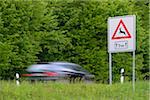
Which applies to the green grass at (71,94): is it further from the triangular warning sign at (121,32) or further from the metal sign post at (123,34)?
the triangular warning sign at (121,32)

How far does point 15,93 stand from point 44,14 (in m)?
27.4

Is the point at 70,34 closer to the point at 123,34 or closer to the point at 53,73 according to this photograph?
the point at 53,73

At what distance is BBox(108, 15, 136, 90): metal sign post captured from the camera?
11.6 m

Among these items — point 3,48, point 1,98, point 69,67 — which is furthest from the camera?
point 3,48

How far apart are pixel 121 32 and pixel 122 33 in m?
0.04

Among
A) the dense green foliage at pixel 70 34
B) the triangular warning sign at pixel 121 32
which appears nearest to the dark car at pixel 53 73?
the triangular warning sign at pixel 121 32

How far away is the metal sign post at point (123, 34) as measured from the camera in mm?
11562

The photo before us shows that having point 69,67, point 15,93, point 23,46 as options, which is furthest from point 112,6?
point 15,93

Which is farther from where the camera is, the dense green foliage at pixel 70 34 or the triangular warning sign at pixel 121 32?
the dense green foliage at pixel 70 34

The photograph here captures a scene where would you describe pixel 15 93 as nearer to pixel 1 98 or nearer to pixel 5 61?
pixel 1 98

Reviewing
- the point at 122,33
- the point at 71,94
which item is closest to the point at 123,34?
the point at 122,33

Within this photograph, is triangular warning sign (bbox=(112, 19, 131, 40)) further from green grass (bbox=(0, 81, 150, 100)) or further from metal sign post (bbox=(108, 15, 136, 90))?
green grass (bbox=(0, 81, 150, 100))

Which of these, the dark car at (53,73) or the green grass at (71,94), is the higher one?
the dark car at (53,73)

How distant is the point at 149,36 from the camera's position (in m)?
37.5
